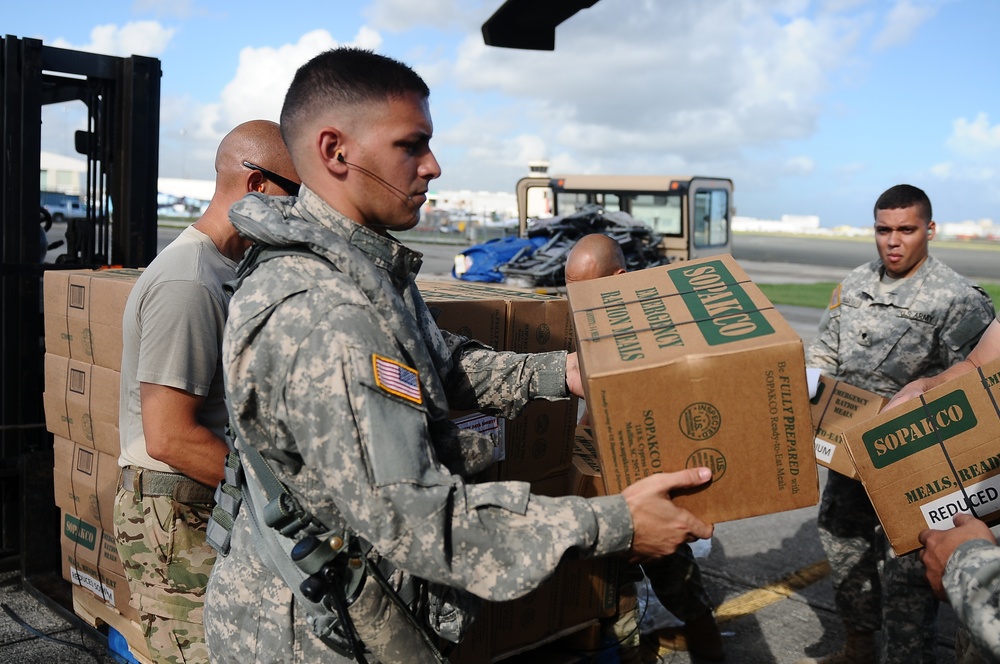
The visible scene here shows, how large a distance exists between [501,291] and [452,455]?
1741 mm

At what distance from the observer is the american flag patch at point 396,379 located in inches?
58.6

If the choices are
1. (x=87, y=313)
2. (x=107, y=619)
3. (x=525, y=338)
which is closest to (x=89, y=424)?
(x=87, y=313)

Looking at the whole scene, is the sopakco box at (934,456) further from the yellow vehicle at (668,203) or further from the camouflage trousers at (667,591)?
the yellow vehicle at (668,203)

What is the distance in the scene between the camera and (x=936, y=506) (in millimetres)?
2201

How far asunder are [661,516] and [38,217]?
11.5ft

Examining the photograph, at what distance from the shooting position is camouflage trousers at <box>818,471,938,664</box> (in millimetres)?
3426

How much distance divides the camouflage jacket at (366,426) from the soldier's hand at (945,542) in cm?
87

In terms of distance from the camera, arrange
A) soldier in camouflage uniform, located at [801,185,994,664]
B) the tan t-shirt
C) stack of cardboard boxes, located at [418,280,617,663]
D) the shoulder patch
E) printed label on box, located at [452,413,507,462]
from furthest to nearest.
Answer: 1. the shoulder patch
2. soldier in camouflage uniform, located at [801,185,994,664]
3. stack of cardboard boxes, located at [418,280,617,663]
4. printed label on box, located at [452,413,507,462]
5. the tan t-shirt

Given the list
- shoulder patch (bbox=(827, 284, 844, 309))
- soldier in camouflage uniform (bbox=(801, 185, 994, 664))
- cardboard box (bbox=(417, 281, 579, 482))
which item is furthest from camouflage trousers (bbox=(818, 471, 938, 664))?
cardboard box (bbox=(417, 281, 579, 482))

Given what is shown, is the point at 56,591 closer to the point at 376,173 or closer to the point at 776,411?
the point at 376,173

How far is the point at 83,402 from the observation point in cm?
329

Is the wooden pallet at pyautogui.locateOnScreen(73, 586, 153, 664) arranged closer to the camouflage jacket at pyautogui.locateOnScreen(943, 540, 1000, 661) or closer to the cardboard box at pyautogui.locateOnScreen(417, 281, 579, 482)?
the cardboard box at pyautogui.locateOnScreen(417, 281, 579, 482)

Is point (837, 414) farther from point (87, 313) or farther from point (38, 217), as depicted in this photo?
point (38, 217)

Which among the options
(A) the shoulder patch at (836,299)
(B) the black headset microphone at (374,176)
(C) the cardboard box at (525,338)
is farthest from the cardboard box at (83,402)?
(A) the shoulder patch at (836,299)
